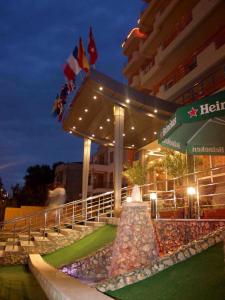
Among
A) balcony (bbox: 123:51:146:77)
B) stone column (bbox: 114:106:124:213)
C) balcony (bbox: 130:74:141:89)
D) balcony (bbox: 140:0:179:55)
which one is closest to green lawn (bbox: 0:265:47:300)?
stone column (bbox: 114:106:124:213)

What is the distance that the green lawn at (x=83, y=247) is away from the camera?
956cm

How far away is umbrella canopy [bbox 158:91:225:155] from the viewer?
596 cm

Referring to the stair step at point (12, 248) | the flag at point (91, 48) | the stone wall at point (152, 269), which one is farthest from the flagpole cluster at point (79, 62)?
the stone wall at point (152, 269)

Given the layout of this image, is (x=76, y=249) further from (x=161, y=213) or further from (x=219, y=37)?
(x=219, y=37)

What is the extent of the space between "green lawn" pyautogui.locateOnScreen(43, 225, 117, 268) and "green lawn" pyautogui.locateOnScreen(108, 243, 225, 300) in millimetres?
4493

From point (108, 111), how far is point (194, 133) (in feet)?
23.2

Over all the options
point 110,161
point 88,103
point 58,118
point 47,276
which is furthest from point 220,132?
point 110,161

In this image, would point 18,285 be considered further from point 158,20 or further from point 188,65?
point 158,20

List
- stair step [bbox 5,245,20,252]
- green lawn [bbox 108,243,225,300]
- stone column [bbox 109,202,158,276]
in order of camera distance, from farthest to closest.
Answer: stair step [bbox 5,245,20,252] → stone column [bbox 109,202,158,276] → green lawn [bbox 108,243,225,300]

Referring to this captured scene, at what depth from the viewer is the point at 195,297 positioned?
4078 mm

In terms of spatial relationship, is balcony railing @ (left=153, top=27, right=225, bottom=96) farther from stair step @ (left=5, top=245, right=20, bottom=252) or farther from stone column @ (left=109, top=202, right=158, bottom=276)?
stair step @ (left=5, top=245, right=20, bottom=252)

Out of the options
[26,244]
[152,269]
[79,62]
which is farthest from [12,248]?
[79,62]

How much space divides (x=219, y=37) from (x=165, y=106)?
8762 mm

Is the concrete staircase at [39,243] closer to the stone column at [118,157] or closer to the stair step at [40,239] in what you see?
the stair step at [40,239]
